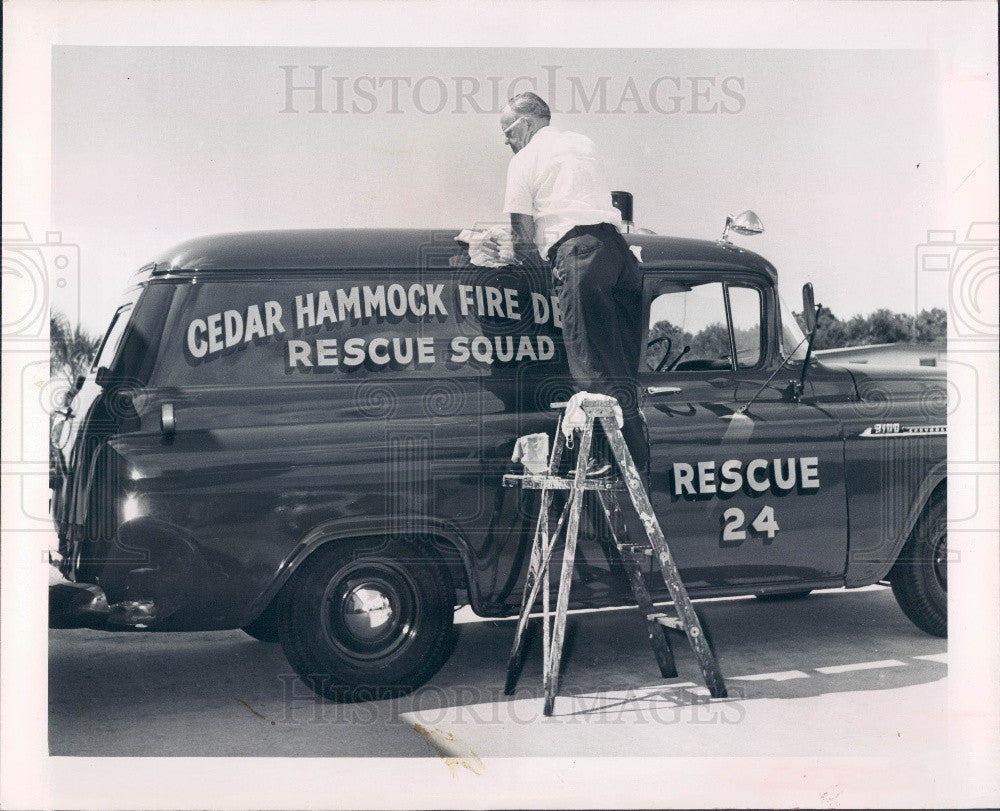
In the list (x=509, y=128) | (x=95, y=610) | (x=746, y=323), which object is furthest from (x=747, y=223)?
(x=95, y=610)

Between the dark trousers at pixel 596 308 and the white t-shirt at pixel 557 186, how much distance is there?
0.21 feet

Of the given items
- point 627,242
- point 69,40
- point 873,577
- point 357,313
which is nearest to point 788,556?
point 873,577

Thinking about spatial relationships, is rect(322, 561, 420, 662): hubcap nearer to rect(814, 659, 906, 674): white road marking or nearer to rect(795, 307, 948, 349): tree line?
rect(814, 659, 906, 674): white road marking

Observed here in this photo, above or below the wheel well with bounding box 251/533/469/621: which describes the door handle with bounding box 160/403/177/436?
above

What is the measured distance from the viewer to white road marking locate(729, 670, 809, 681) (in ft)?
14.6

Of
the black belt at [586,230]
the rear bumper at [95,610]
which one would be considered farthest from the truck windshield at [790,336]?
the rear bumper at [95,610]

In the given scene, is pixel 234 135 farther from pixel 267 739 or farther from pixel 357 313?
pixel 267 739

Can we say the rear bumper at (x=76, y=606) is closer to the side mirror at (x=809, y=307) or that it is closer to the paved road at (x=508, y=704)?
the paved road at (x=508, y=704)

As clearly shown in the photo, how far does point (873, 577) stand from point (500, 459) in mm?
1857

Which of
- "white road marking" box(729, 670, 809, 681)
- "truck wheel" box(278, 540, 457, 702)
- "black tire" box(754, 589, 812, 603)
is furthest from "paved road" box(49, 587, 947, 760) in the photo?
"black tire" box(754, 589, 812, 603)

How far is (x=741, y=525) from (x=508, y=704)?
1.24m

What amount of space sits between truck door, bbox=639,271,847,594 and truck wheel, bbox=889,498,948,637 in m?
0.42

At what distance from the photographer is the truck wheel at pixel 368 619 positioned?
13.4ft

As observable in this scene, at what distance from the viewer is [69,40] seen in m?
4.35
